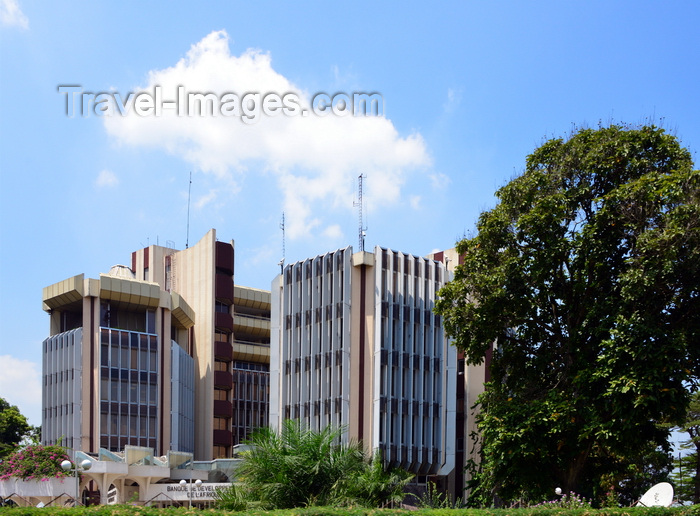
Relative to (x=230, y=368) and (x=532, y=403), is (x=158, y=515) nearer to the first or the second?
(x=532, y=403)

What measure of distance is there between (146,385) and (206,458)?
11069 millimetres

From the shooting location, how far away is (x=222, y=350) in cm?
6869

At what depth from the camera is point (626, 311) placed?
1172 inches

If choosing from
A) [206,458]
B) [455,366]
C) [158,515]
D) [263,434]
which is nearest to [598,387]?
[263,434]

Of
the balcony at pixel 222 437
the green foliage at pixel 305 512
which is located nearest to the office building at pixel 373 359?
the balcony at pixel 222 437

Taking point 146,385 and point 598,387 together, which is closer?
point 598,387

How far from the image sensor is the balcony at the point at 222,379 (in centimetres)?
6869

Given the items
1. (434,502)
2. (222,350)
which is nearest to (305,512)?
(434,502)

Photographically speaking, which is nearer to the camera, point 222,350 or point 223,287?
point 222,350

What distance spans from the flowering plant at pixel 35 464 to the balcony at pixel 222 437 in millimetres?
29816

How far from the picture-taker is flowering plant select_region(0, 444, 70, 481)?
3928 centimetres

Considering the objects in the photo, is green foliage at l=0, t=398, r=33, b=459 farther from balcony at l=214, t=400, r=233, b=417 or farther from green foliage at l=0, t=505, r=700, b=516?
green foliage at l=0, t=505, r=700, b=516

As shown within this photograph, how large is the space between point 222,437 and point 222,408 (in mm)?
2436

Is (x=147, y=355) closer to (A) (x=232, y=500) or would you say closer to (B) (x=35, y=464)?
(B) (x=35, y=464)
